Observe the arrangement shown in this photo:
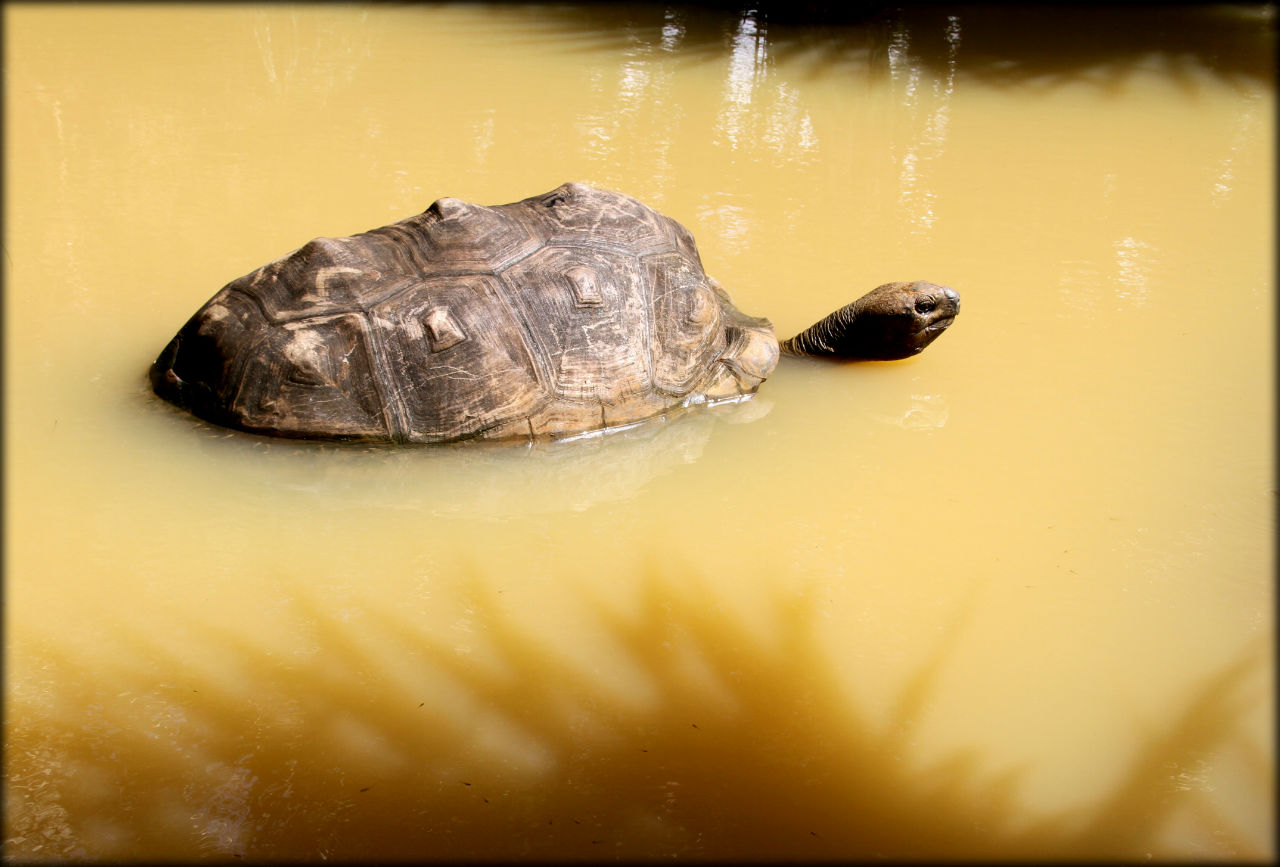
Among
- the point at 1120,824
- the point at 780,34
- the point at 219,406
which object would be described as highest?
the point at 780,34

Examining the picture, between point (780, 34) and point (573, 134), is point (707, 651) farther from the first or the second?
point (780, 34)

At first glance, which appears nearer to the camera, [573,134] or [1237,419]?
[1237,419]

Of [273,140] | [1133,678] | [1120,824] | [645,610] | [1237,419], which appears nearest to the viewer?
[1120,824]

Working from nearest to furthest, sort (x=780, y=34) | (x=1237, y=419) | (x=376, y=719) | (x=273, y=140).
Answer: (x=376, y=719) < (x=1237, y=419) < (x=273, y=140) < (x=780, y=34)

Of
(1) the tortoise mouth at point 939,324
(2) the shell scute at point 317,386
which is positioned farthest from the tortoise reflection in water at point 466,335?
(1) the tortoise mouth at point 939,324

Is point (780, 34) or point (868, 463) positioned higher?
point (780, 34)

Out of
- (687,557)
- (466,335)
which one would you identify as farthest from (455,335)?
(687,557)

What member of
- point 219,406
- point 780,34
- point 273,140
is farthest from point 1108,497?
point 780,34

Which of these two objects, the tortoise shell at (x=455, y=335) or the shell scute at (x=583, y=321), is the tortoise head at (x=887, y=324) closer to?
the tortoise shell at (x=455, y=335)
